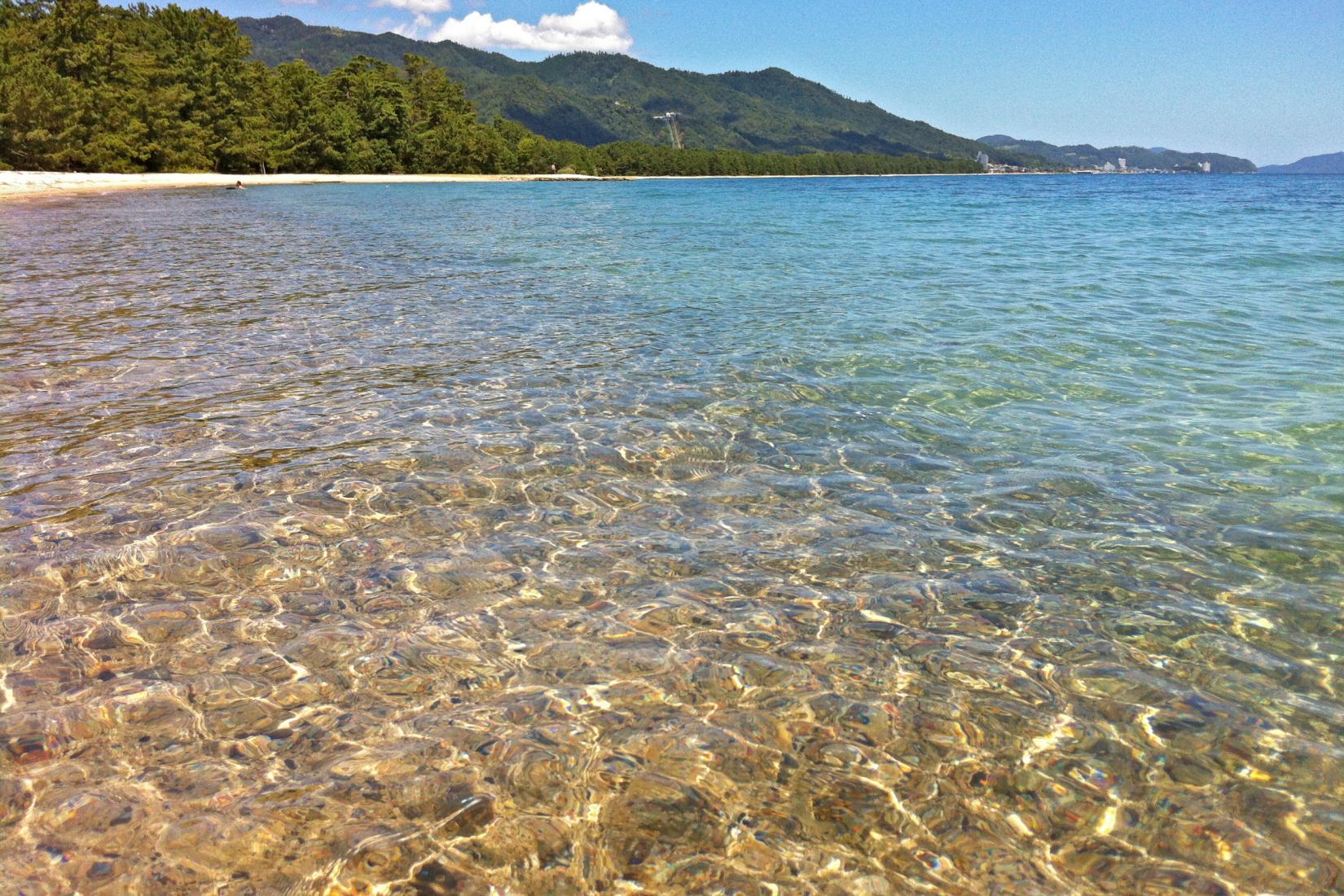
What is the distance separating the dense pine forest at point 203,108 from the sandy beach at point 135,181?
4516 mm

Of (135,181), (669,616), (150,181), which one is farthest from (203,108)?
(669,616)

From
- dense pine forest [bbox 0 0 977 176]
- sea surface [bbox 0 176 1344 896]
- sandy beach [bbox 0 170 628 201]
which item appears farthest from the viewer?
dense pine forest [bbox 0 0 977 176]

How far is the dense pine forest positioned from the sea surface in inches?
2710

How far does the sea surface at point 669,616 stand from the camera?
3217mm

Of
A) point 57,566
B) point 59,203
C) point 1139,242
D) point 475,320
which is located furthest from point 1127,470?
point 59,203

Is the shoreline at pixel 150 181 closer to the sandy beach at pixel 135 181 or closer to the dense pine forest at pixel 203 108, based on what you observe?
the sandy beach at pixel 135 181

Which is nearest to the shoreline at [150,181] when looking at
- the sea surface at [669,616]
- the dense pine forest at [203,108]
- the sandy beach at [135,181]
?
the sandy beach at [135,181]

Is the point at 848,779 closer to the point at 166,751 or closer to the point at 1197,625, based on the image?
the point at 1197,625

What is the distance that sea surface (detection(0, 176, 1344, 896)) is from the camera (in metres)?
3.22

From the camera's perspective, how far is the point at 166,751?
363cm

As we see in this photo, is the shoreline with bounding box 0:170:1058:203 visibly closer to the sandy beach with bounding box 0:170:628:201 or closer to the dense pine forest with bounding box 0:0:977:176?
the sandy beach with bounding box 0:170:628:201

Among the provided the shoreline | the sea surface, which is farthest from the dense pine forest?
the sea surface

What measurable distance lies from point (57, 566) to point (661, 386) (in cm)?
606

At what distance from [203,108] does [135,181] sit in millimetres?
A: 25850
